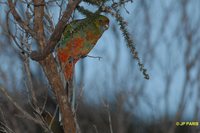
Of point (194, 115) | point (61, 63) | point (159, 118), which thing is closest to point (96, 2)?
point (61, 63)

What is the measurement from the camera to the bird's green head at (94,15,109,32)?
4.03 feet

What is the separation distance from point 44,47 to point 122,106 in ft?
14.2

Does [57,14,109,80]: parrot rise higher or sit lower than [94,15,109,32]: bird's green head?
lower

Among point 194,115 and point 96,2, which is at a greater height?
point 96,2

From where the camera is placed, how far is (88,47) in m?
1.31

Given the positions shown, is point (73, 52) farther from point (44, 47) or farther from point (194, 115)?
point (194, 115)

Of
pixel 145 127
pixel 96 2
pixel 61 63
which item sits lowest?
pixel 145 127

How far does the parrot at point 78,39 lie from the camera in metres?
1.23

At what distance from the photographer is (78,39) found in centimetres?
126

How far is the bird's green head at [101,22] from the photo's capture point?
1228 millimetres

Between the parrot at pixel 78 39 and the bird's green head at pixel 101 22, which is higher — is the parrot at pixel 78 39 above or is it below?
below

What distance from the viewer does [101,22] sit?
4.10 feet

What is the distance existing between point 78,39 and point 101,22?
94 mm

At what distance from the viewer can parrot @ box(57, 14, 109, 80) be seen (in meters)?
1.23
